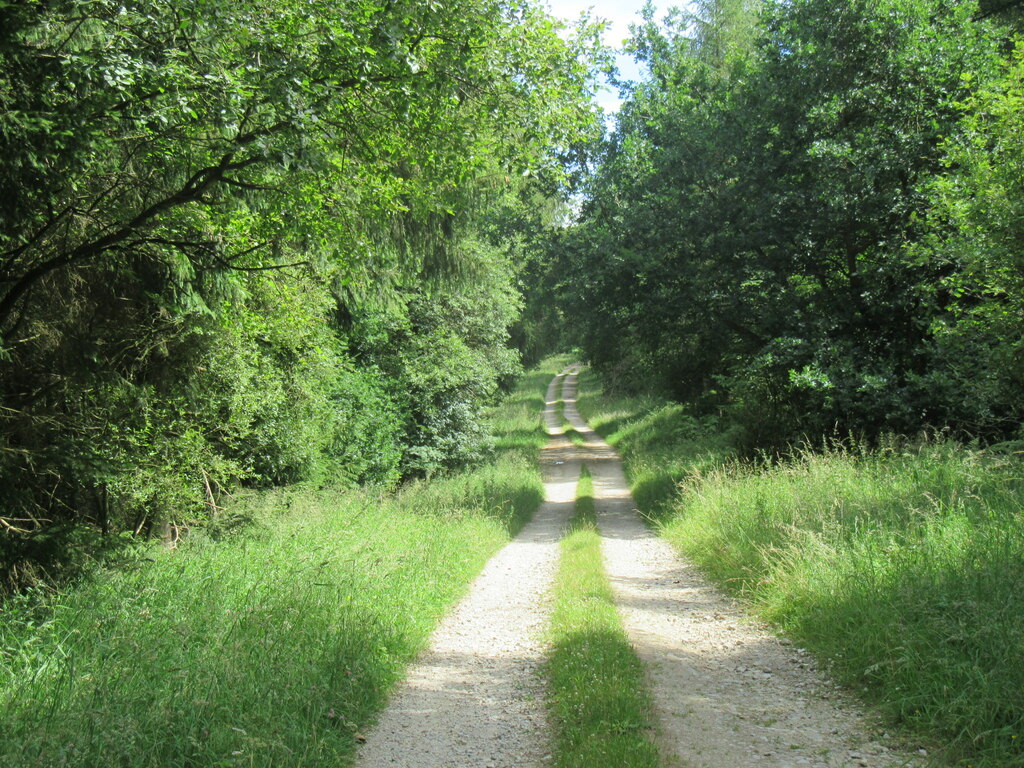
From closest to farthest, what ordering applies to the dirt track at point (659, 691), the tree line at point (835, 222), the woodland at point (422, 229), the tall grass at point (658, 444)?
1. the dirt track at point (659, 691)
2. the woodland at point (422, 229)
3. the tree line at point (835, 222)
4. the tall grass at point (658, 444)

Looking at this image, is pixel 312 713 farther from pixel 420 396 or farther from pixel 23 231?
pixel 420 396

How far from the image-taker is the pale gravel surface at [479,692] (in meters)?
5.00

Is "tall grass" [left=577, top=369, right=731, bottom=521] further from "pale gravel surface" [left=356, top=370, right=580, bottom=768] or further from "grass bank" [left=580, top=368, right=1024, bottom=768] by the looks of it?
"pale gravel surface" [left=356, top=370, right=580, bottom=768]

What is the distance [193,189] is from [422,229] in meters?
8.85

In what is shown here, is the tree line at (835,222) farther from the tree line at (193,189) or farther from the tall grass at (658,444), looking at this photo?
the tree line at (193,189)

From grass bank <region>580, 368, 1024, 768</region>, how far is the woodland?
2201 millimetres

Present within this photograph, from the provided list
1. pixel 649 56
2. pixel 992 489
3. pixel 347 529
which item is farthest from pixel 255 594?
pixel 649 56

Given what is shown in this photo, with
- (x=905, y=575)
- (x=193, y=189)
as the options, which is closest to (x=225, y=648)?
(x=193, y=189)

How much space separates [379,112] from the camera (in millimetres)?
7918

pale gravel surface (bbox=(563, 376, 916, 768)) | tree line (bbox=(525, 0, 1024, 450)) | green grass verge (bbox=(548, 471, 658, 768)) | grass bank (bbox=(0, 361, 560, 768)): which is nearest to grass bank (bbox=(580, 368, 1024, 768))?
pale gravel surface (bbox=(563, 376, 916, 768))

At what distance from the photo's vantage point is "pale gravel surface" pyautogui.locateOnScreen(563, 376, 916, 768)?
4.70 metres

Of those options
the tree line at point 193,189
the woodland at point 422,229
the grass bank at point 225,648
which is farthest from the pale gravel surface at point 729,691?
the tree line at point 193,189

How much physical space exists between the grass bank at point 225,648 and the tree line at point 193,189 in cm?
100

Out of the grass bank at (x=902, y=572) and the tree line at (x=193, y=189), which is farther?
the tree line at (x=193, y=189)
